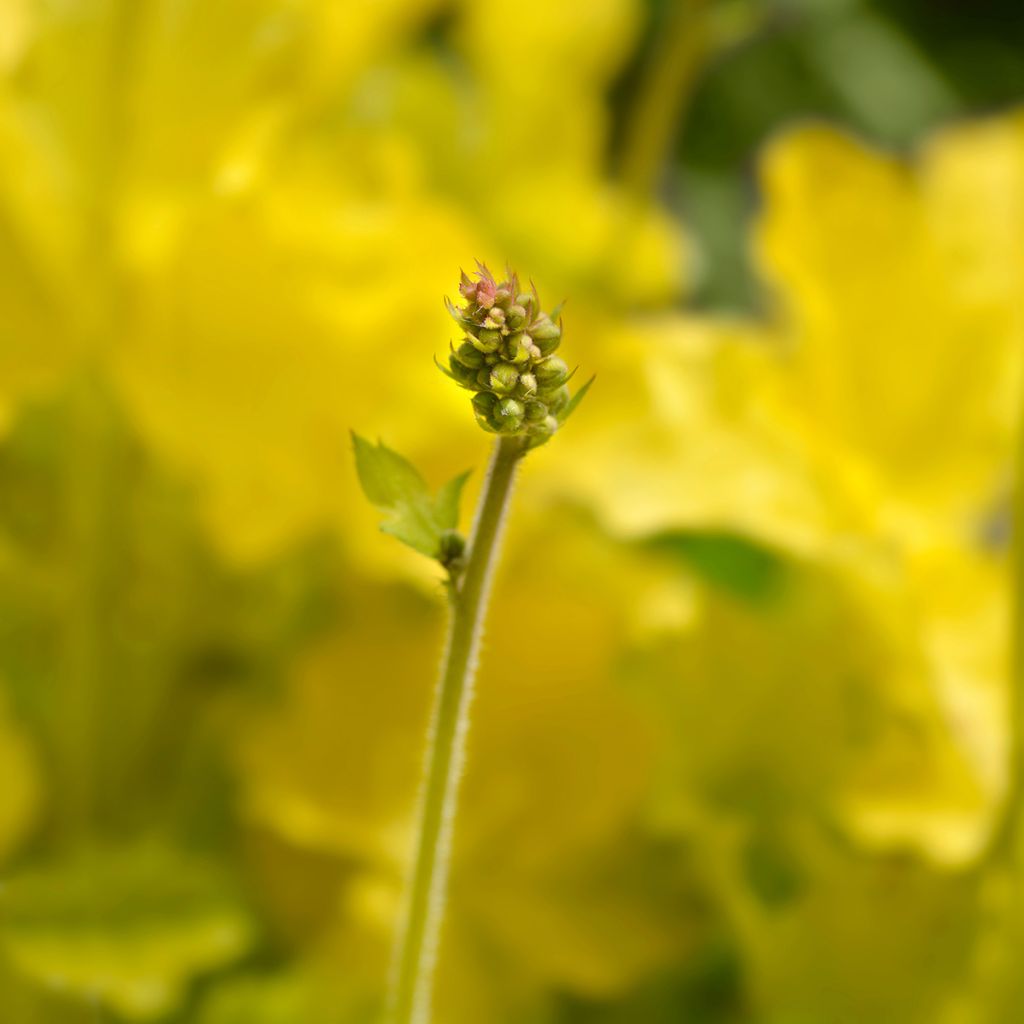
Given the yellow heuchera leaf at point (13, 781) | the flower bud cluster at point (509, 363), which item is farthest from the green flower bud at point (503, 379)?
the yellow heuchera leaf at point (13, 781)

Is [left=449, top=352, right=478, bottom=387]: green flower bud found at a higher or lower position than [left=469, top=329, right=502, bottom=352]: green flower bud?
lower

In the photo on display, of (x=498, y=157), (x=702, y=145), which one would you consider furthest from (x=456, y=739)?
(x=702, y=145)

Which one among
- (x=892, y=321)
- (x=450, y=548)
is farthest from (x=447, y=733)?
(x=892, y=321)

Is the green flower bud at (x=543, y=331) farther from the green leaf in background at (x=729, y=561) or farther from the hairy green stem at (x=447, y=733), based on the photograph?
the green leaf in background at (x=729, y=561)

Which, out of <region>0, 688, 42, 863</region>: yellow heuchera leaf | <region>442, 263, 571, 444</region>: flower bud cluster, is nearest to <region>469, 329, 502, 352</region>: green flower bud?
<region>442, 263, 571, 444</region>: flower bud cluster

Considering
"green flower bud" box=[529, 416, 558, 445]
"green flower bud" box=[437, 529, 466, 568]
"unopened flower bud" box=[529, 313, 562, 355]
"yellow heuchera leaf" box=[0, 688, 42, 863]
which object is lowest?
"green flower bud" box=[529, 416, 558, 445]

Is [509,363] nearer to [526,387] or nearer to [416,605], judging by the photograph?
[526,387]

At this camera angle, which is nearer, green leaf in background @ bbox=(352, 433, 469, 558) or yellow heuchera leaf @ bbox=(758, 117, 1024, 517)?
green leaf in background @ bbox=(352, 433, 469, 558)

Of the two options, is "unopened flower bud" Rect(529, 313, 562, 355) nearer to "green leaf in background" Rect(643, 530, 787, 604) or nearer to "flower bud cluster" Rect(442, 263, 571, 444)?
"flower bud cluster" Rect(442, 263, 571, 444)

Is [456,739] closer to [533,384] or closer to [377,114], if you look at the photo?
[533,384]
